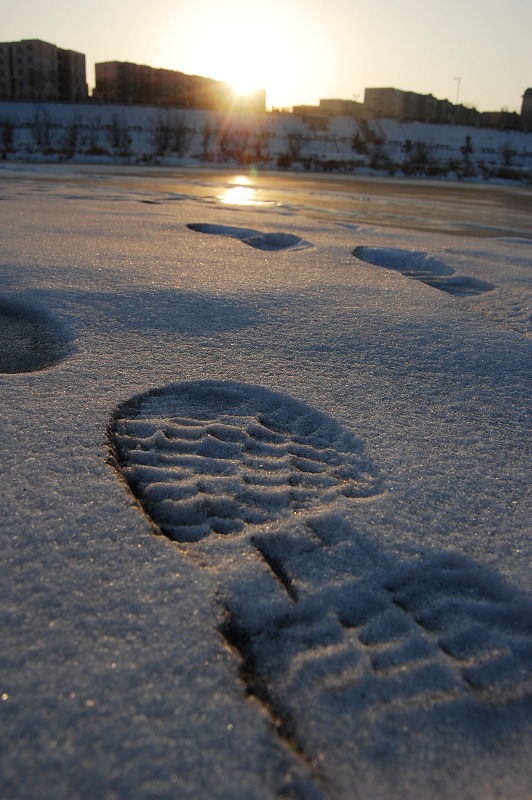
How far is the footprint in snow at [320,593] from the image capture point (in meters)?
0.82

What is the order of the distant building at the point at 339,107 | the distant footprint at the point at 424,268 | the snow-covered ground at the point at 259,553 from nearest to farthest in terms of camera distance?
the snow-covered ground at the point at 259,553 → the distant footprint at the point at 424,268 → the distant building at the point at 339,107

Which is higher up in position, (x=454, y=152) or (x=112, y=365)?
(x=454, y=152)

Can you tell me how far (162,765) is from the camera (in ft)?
2.30

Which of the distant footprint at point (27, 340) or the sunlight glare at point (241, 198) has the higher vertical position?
the sunlight glare at point (241, 198)

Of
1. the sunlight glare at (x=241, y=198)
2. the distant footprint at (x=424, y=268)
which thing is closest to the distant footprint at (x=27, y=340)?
the distant footprint at (x=424, y=268)

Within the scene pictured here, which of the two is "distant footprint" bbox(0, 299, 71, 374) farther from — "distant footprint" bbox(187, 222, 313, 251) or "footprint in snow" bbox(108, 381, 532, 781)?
"distant footprint" bbox(187, 222, 313, 251)

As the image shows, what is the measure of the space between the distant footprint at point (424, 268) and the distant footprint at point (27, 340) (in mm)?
1980

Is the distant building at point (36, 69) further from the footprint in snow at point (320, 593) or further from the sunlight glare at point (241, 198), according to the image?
the footprint in snow at point (320, 593)

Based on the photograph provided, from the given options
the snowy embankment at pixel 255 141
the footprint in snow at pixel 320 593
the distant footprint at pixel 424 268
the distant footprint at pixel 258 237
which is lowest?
the footprint in snow at pixel 320 593

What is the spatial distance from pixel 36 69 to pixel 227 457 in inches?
2225

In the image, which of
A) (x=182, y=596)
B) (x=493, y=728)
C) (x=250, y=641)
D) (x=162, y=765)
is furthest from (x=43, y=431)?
(x=493, y=728)

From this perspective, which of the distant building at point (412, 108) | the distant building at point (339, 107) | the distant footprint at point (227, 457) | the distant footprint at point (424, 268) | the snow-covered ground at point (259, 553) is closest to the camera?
the snow-covered ground at point (259, 553)

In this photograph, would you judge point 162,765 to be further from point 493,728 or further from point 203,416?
point 203,416

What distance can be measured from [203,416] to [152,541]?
1.79 ft
